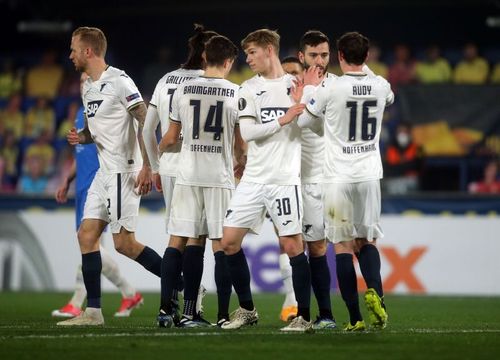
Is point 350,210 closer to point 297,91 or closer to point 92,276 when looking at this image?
point 297,91

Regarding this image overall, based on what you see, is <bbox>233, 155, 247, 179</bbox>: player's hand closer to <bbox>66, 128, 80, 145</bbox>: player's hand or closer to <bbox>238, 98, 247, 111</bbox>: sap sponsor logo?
<bbox>238, 98, 247, 111</bbox>: sap sponsor logo

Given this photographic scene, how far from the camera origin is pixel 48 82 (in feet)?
72.8

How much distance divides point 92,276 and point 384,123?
36.8ft

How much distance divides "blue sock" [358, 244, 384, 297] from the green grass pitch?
1.15 ft

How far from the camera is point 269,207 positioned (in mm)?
8094

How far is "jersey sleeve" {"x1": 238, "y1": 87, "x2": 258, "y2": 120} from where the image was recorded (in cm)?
812

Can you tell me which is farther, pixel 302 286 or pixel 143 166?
pixel 143 166

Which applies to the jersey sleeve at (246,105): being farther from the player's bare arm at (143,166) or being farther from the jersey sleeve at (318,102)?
the player's bare arm at (143,166)

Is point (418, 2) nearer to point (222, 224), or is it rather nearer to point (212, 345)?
point (222, 224)

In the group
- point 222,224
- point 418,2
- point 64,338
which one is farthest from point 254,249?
point 418,2

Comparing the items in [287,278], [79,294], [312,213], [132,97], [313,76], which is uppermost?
[313,76]

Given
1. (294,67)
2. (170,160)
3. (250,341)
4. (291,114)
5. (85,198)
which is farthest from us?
(85,198)

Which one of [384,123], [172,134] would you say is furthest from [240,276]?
[384,123]

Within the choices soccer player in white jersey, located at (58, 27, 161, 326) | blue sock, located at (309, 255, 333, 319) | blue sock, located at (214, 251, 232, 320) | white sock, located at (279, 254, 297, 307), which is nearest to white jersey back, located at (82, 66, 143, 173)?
soccer player in white jersey, located at (58, 27, 161, 326)
